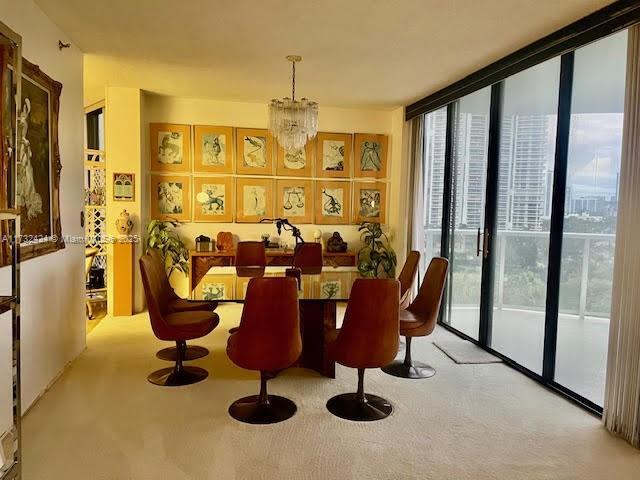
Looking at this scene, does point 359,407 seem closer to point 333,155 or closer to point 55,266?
point 55,266

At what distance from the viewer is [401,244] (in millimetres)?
6039

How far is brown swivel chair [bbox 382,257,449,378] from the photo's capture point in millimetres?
3533

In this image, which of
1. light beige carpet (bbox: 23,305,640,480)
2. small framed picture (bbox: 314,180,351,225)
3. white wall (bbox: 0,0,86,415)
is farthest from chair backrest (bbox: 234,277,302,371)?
small framed picture (bbox: 314,180,351,225)

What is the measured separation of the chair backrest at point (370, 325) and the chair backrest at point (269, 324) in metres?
0.34

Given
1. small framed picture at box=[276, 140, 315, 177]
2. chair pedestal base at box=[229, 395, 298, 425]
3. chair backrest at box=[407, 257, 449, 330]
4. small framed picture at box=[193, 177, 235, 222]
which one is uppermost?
small framed picture at box=[276, 140, 315, 177]

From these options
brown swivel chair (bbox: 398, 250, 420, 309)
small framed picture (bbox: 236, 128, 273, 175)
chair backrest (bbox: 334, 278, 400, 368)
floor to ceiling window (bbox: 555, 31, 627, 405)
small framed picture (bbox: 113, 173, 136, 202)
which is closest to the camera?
chair backrest (bbox: 334, 278, 400, 368)

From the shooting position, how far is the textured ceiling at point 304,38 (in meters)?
2.97

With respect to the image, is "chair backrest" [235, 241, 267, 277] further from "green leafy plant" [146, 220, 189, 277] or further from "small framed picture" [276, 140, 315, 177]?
"small framed picture" [276, 140, 315, 177]

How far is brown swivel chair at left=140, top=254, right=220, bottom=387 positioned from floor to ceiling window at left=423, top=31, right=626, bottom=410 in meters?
2.57

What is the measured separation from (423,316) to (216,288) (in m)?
1.66

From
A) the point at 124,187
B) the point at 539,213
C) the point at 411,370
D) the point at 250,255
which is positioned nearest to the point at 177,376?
the point at 250,255

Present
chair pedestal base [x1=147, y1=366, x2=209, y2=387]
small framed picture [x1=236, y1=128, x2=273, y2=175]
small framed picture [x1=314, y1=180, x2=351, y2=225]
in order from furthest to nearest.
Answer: small framed picture [x1=314, y1=180, x2=351, y2=225] < small framed picture [x1=236, y1=128, x2=273, y2=175] < chair pedestal base [x1=147, y1=366, x2=209, y2=387]

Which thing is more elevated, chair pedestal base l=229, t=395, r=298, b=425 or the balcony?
the balcony

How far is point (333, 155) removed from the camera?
6250mm
